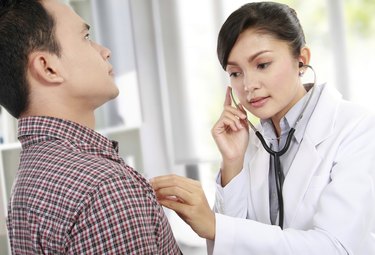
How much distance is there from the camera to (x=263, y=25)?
1.27m

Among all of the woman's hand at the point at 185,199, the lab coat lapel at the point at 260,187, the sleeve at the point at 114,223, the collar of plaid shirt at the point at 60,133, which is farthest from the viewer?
the lab coat lapel at the point at 260,187

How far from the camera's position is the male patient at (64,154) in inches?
30.6

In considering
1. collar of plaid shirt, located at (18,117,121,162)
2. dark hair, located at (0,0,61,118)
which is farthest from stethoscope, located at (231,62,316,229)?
dark hair, located at (0,0,61,118)

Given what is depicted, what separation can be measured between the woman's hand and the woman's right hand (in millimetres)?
336

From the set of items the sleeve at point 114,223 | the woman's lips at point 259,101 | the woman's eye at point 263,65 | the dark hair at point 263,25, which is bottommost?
the sleeve at point 114,223

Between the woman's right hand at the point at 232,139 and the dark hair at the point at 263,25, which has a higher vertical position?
the dark hair at the point at 263,25

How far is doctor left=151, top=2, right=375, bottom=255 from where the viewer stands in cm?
109

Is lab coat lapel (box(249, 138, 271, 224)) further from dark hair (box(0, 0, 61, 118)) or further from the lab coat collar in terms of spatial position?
dark hair (box(0, 0, 61, 118))

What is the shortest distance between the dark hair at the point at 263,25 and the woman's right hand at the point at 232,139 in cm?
16

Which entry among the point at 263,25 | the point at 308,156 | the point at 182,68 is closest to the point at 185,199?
the point at 308,156

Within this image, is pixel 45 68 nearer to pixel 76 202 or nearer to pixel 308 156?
pixel 76 202

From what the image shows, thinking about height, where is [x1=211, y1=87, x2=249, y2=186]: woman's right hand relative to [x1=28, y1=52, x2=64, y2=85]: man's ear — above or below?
below

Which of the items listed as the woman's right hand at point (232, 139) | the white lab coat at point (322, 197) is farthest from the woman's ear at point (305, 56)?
the woman's right hand at point (232, 139)

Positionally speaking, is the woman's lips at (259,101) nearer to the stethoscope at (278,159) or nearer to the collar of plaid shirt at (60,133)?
the stethoscope at (278,159)
